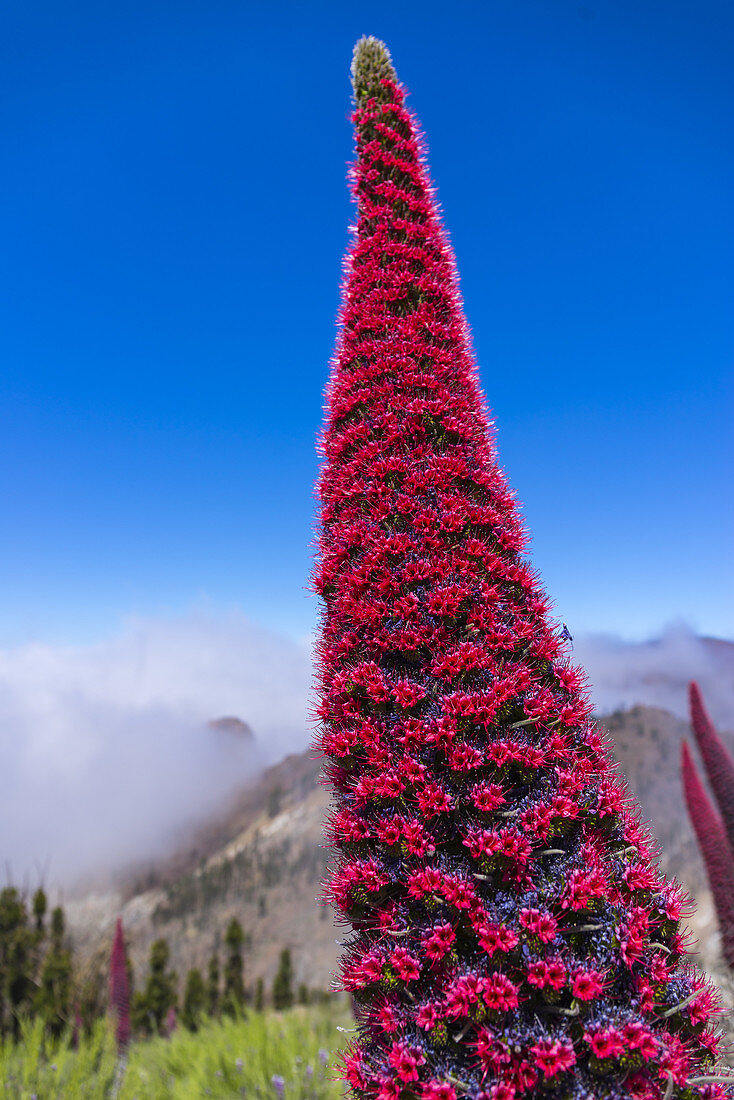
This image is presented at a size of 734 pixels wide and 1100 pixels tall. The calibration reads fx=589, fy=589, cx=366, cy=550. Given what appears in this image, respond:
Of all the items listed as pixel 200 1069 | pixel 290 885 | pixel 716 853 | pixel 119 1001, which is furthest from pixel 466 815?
pixel 290 885

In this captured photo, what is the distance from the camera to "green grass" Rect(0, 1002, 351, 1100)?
7441 millimetres

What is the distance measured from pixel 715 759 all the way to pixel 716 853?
1.69 metres

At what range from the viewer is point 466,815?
2.99 m

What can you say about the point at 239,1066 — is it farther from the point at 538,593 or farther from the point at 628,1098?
the point at 538,593

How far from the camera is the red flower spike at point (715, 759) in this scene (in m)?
11.2

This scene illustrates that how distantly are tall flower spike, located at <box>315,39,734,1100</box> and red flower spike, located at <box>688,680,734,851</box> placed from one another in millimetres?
10123

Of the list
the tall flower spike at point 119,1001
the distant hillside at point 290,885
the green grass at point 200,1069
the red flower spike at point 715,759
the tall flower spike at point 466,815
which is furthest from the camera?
the distant hillside at point 290,885

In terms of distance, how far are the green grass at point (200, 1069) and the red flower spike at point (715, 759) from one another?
8087mm

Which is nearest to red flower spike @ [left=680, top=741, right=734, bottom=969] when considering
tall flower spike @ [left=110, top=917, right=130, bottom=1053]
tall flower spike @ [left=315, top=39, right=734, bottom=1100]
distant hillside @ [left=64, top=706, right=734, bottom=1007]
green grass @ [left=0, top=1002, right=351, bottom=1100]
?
green grass @ [left=0, top=1002, right=351, bottom=1100]

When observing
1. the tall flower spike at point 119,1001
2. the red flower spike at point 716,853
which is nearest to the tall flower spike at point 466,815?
the red flower spike at point 716,853

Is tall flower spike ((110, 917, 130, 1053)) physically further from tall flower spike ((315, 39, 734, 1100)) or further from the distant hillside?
the distant hillside

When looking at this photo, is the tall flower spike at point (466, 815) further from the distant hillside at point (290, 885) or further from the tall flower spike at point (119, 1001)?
the distant hillside at point (290, 885)

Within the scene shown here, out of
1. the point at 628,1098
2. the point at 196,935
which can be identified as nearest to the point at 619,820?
the point at 628,1098

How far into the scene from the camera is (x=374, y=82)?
5.41 m
